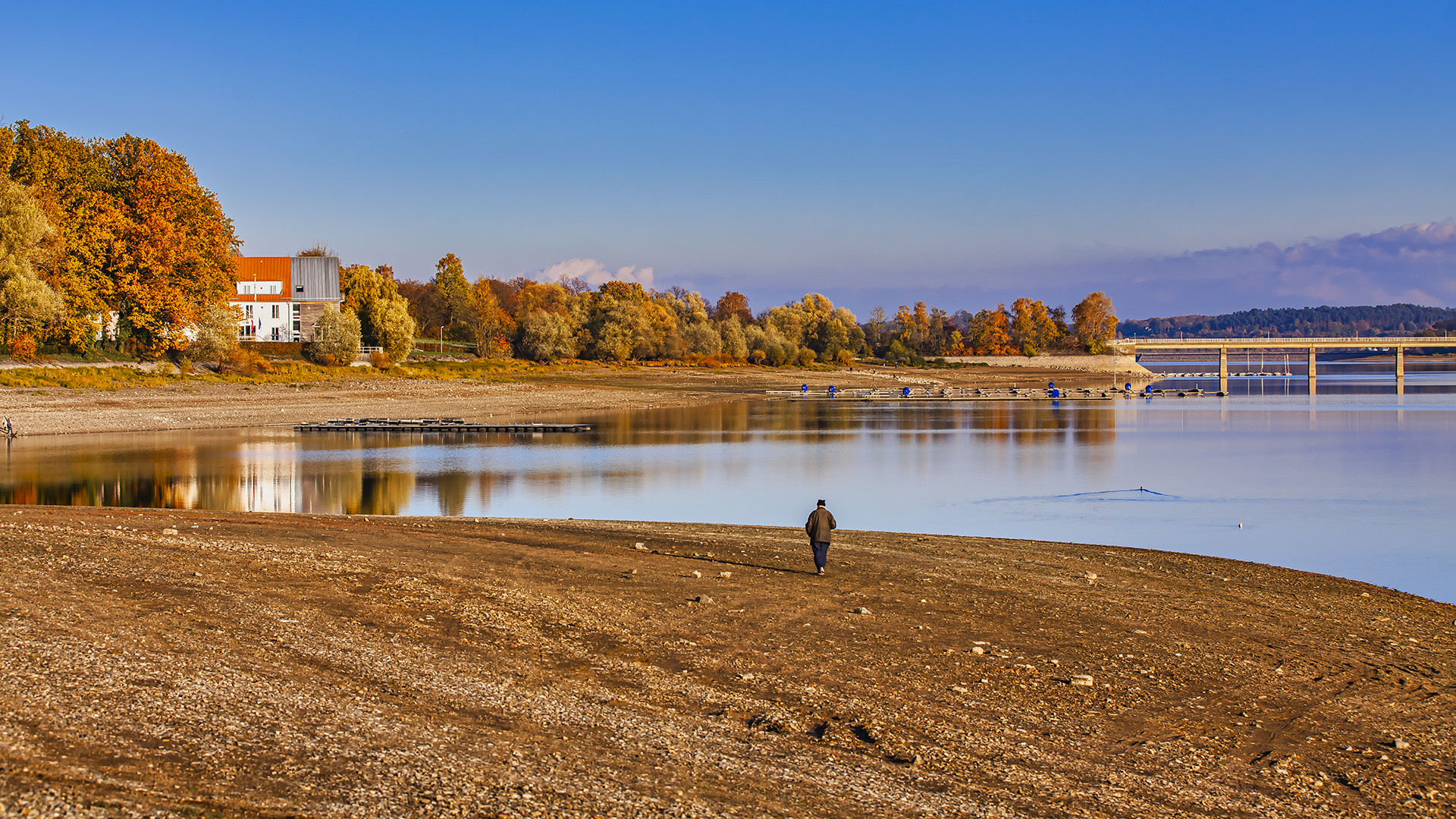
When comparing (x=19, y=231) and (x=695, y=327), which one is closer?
(x=19, y=231)

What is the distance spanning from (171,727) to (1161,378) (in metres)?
157

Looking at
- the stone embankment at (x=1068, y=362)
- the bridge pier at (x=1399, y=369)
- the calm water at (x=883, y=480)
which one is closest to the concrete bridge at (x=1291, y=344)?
the bridge pier at (x=1399, y=369)

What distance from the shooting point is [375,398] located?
6025cm

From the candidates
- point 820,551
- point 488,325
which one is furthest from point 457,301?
point 820,551

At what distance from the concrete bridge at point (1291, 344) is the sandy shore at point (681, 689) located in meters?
130

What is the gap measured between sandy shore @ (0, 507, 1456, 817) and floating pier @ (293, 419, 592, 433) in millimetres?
33284

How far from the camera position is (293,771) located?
247 inches

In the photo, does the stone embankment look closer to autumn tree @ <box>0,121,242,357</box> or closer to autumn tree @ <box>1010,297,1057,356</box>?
autumn tree @ <box>1010,297,1057,356</box>

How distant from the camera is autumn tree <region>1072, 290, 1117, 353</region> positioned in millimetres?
158125

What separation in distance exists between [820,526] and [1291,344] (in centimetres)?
15039

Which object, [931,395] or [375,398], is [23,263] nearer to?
[375,398]

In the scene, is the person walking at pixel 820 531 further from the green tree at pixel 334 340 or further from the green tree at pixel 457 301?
the green tree at pixel 457 301

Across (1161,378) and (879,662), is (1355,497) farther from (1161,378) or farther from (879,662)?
(1161,378)

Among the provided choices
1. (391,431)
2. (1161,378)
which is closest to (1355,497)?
(391,431)
